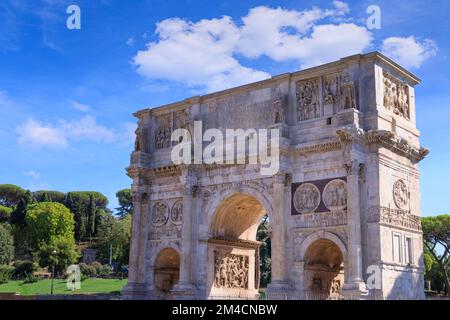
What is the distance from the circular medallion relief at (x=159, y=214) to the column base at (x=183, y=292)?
419 cm

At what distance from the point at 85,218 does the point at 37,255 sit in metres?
21.0

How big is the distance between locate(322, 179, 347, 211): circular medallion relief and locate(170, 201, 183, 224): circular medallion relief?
853 cm

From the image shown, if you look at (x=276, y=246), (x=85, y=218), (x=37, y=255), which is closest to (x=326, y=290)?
(x=276, y=246)

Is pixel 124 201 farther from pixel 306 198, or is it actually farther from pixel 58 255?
pixel 306 198

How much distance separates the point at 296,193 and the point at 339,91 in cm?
496

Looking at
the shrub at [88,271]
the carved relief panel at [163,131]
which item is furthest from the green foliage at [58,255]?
the carved relief panel at [163,131]

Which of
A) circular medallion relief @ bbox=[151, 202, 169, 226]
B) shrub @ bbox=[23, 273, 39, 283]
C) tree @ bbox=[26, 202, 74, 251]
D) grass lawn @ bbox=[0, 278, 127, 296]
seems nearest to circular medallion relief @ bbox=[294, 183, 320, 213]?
circular medallion relief @ bbox=[151, 202, 169, 226]

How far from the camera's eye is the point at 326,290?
27.6m

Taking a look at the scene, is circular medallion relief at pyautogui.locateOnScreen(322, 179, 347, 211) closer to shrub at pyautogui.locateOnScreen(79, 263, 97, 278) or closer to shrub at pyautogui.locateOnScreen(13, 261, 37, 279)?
shrub at pyautogui.locateOnScreen(79, 263, 97, 278)

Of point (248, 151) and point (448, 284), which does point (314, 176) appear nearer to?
point (248, 151)

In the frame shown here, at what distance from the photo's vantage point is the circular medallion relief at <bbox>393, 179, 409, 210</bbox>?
86.5ft

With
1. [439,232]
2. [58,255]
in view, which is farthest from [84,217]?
[439,232]
